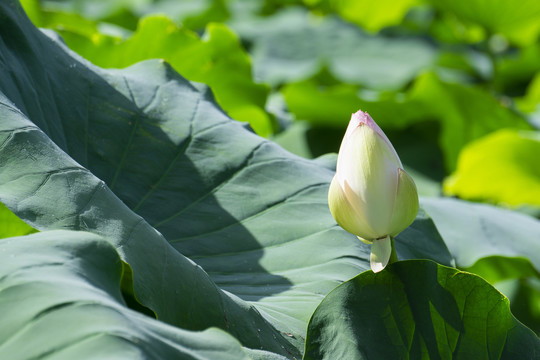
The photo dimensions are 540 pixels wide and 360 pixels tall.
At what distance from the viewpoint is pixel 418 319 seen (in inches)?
28.2

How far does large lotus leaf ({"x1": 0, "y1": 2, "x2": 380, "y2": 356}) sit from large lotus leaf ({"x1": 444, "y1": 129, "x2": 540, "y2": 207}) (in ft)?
2.54

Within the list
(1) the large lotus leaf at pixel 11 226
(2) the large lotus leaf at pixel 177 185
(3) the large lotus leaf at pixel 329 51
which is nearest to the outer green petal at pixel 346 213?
(2) the large lotus leaf at pixel 177 185

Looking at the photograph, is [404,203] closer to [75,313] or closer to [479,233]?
[75,313]

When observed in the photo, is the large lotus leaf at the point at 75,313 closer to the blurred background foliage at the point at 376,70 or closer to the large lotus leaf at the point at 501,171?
the blurred background foliage at the point at 376,70

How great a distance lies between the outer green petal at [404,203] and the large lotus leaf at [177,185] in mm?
178

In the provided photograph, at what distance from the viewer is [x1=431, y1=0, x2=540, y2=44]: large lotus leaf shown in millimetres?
2400

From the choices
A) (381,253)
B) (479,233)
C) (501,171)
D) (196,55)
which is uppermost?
(381,253)

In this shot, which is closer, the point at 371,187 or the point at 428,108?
the point at 371,187

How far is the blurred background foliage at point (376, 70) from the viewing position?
160 cm

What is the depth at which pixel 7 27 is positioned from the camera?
3.00 ft

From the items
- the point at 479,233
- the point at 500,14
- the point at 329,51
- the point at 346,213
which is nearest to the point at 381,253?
the point at 346,213

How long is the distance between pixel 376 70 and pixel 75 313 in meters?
2.47

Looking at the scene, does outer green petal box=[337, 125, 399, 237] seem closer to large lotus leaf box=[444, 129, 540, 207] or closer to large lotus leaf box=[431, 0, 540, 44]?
large lotus leaf box=[444, 129, 540, 207]

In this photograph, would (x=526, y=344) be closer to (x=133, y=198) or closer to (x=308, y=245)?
(x=308, y=245)
